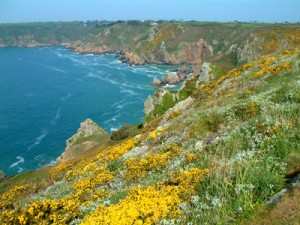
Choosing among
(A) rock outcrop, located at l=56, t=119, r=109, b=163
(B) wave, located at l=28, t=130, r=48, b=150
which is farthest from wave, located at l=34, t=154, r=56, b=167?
(A) rock outcrop, located at l=56, t=119, r=109, b=163

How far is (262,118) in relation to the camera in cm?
1455

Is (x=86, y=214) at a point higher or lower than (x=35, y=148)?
higher

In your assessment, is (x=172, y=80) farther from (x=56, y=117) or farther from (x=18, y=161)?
(x=18, y=161)

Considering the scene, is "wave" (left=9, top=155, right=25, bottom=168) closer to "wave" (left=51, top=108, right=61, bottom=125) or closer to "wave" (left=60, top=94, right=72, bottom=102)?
"wave" (left=51, top=108, right=61, bottom=125)

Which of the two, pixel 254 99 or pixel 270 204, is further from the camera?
pixel 254 99

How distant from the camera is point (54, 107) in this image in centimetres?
12912

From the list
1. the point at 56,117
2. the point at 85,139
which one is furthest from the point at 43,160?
the point at 56,117

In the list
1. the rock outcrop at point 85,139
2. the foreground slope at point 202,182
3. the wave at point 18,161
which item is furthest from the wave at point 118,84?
the foreground slope at point 202,182

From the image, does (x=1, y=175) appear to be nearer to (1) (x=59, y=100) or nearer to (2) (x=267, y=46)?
(1) (x=59, y=100)

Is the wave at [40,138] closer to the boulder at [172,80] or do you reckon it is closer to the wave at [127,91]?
the wave at [127,91]

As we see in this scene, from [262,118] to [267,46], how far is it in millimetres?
181364

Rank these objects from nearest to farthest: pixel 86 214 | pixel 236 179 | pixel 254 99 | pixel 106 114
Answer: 1. pixel 236 179
2. pixel 86 214
3. pixel 254 99
4. pixel 106 114

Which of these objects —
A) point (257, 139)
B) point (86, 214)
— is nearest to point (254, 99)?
point (257, 139)

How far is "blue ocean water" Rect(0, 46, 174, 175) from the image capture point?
299 ft
